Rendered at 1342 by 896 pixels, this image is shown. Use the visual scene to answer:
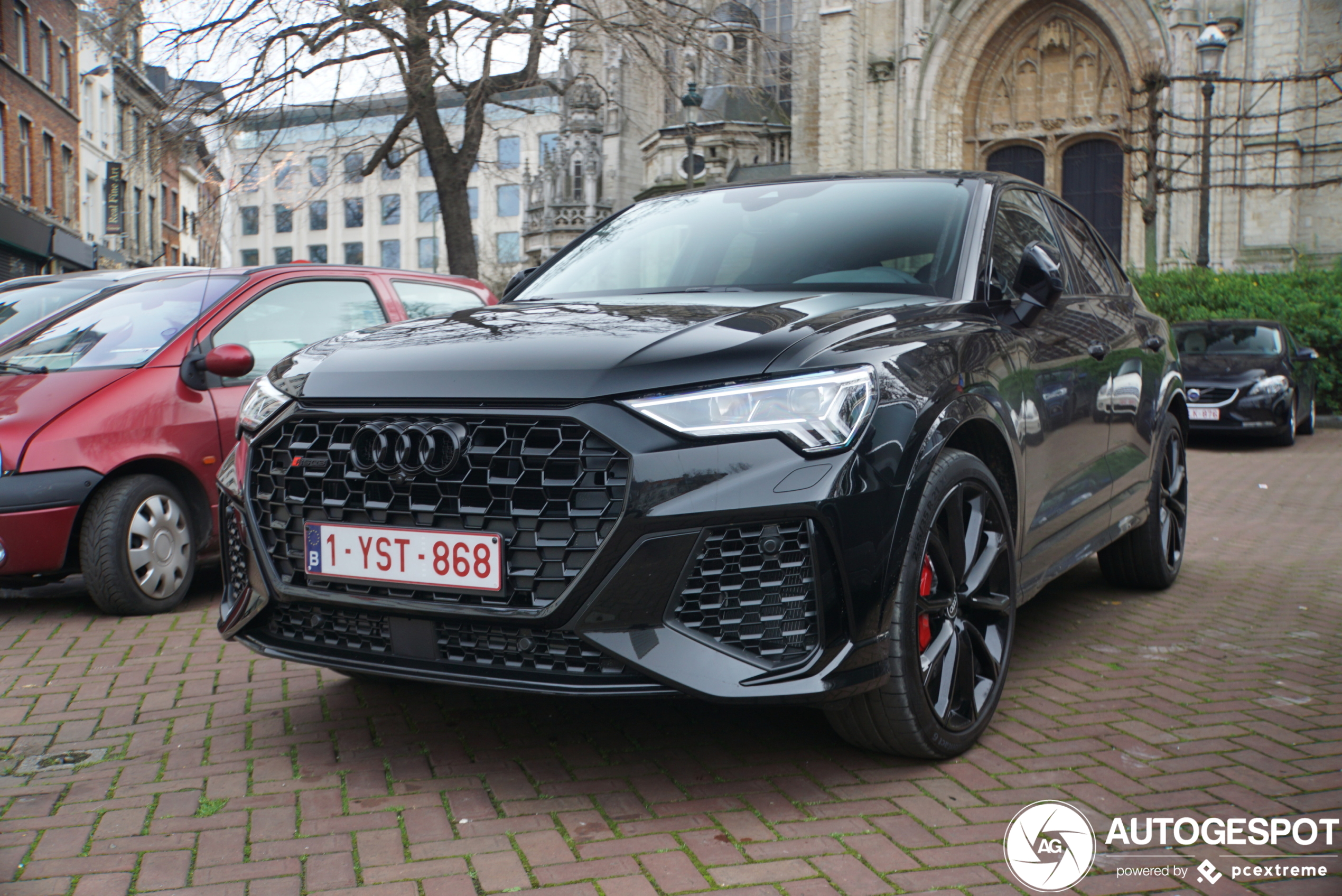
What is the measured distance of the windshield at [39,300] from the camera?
6.46m

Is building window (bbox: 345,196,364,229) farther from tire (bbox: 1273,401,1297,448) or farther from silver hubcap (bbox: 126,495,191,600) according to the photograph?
silver hubcap (bbox: 126,495,191,600)

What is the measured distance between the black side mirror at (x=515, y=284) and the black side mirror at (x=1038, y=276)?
1753 millimetres

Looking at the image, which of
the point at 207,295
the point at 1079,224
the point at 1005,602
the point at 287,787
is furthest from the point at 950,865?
the point at 207,295

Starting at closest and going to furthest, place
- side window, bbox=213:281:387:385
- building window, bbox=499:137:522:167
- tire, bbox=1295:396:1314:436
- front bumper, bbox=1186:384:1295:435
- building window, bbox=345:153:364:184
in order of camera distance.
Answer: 1. side window, bbox=213:281:387:385
2. front bumper, bbox=1186:384:1295:435
3. tire, bbox=1295:396:1314:436
4. building window, bbox=345:153:364:184
5. building window, bbox=499:137:522:167

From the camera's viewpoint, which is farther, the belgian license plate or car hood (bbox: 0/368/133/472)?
car hood (bbox: 0/368/133/472)

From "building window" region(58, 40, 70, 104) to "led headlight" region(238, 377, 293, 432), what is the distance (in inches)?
1371

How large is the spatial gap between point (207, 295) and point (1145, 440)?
4529 millimetres

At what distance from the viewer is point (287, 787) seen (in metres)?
3.10

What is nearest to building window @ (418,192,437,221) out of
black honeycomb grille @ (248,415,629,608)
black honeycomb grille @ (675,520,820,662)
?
black honeycomb grille @ (248,415,629,608)

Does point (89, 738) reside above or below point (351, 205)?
below

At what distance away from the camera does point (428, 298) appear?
6.95m

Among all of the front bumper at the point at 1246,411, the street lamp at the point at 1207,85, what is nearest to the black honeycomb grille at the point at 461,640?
the front bumper at the point at 1246,411

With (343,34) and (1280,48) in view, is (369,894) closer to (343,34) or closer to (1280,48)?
(343,34)

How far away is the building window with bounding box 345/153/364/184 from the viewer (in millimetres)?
18672
